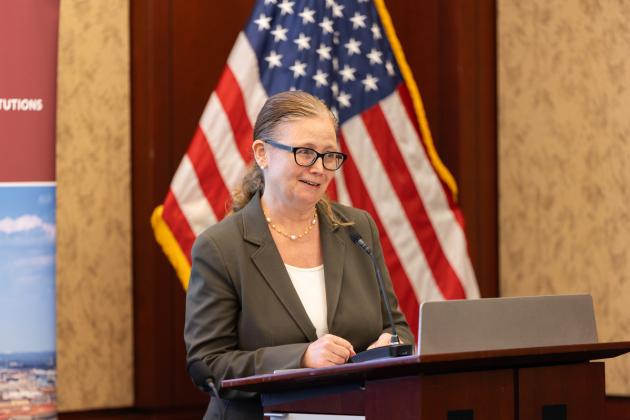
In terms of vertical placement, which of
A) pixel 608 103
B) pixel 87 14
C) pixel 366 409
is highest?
pixel 87 14

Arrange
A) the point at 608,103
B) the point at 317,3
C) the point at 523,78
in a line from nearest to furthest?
the point at 317,3
the point at 608,103
the point at 523,78

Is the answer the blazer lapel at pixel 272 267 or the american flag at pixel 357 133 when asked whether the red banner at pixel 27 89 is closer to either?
the american flag at pixel 357 133

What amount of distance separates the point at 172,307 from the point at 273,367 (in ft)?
6.41

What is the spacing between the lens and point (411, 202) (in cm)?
438

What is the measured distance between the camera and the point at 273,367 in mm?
2533

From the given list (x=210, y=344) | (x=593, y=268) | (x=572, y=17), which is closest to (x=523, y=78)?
(x=572, y=17)

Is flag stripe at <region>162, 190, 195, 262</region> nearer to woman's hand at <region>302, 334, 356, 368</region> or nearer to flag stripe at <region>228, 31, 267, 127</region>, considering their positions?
flag stripe at <region>228, 31, 267, 127</region>

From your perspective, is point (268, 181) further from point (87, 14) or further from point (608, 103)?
point (608, 103)

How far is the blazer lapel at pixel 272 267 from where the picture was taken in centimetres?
271

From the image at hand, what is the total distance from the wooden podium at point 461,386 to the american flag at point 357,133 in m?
1.79

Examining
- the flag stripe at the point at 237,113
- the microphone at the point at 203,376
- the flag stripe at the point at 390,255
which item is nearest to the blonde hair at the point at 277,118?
the microphone at the point at 203,376

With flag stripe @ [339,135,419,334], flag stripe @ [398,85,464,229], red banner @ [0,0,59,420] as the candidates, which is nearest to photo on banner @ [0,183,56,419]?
red banner @ [0,0,59,420]

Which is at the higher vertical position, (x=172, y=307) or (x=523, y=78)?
(x=523, y=78)

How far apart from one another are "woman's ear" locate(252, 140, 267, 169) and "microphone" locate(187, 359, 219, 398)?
59cm
